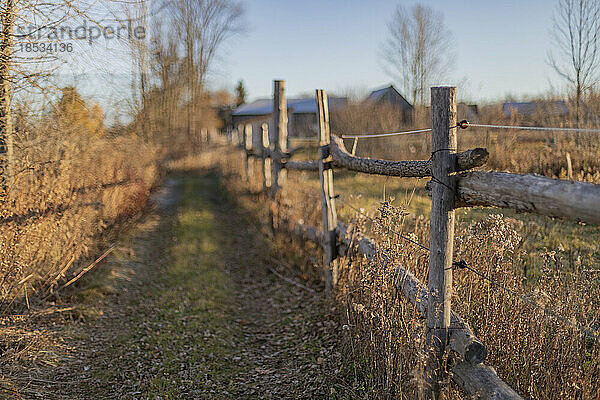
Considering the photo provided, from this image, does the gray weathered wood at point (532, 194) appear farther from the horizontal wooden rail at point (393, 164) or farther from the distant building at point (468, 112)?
the distant building at point (468, 112)

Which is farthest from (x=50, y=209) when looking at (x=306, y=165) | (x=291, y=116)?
(x=291, y=116)

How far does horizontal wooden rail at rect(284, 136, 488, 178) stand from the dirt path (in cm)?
169

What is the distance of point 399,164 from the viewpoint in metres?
3.89

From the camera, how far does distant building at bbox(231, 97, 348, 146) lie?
116 feet

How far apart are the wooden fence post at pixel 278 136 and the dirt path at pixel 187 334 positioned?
1880 millimetres

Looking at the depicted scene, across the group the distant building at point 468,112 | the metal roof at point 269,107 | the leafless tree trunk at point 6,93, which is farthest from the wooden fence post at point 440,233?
the metal roof at point 269,107

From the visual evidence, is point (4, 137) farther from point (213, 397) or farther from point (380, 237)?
point (380, 237)

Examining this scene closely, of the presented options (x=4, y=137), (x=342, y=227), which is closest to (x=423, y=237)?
(x=342, y=227)

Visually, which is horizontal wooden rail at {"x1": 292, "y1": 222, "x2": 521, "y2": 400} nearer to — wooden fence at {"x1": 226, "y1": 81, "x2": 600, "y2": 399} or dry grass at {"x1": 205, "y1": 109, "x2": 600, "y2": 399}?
wooden fence at {"x1": 226, "y1": 81, "x2": 600, "y2": 399}

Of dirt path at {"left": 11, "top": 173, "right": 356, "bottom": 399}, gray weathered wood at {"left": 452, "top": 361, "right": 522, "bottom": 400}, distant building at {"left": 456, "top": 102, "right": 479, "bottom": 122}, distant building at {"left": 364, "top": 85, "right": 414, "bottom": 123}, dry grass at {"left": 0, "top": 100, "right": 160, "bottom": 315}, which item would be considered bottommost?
dirt path at {"left": 11, "top": 173, "right": 356, "bottom": 399}

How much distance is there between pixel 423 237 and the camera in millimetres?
4477

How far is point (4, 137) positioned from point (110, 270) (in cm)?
245

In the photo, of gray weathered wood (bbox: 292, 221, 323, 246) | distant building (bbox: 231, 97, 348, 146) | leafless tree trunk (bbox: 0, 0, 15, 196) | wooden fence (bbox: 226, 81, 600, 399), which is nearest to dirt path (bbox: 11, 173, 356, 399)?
gray weathered wood (bbox: 292, 221, 323, 246)

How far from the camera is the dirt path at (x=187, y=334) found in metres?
4.10
